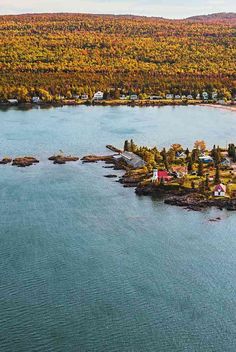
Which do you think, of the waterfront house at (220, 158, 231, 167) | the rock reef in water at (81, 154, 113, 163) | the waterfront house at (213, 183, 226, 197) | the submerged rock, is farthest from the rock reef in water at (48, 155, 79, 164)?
the waterfront house at (213, 183, 226, 197)

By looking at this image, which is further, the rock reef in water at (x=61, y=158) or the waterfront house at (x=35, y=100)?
the waterfront house at (x=35, y=100)

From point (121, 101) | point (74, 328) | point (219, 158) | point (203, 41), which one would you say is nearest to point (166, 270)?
point (74, 328)

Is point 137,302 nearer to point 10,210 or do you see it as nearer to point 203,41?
point 10,210

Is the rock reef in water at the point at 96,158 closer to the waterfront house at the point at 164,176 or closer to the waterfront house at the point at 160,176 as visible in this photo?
the waterfront house at the point at 164,176

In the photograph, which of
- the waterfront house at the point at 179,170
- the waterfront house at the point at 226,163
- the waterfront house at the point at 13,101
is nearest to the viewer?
the waterfront house at the point at 179,170

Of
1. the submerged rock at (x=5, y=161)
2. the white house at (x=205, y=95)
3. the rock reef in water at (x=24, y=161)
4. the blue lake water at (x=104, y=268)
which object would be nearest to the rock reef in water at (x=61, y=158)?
the blue lake water at (x=104, y=268)

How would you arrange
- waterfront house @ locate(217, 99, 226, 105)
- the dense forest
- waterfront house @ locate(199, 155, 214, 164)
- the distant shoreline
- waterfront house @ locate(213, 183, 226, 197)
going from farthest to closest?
the dense forest
waterfront house @ locate(217, 99, 226, 105)
the distant shoreline
waterfront house @ locate(199, 155, 214, 164)
waterfront house @ locate(213, 183, 226, 197)

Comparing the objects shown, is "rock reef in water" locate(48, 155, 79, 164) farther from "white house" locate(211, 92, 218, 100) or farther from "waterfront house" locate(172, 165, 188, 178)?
"white house" locate(211, 92, 218, 100)
